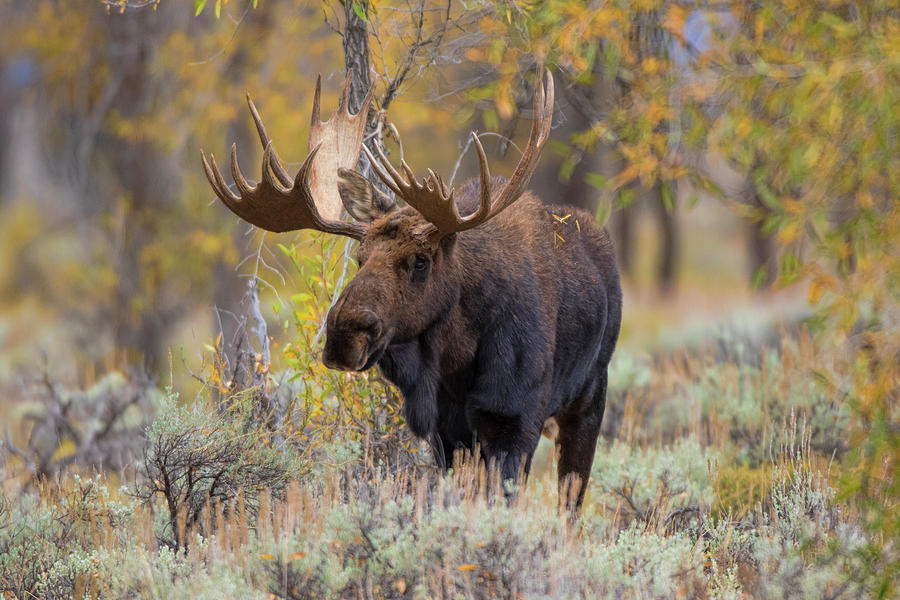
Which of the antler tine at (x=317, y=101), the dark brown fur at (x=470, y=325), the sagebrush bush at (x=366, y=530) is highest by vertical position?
the antler tine at (x=317, y=101)

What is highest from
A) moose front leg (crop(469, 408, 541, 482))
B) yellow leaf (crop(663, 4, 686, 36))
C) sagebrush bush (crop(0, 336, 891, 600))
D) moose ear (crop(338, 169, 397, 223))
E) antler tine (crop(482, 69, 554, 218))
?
yellow leaf (crop(663, 4, 686, 36))

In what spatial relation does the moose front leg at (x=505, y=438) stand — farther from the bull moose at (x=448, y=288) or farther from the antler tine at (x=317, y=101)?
the antler tine at (x=317, y=101)

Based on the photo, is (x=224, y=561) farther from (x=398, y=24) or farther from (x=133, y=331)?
(x=133, y=331)

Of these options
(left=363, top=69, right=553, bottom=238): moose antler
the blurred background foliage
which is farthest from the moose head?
the blurred background foliage

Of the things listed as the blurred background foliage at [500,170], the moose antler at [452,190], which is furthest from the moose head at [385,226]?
the blurred background foliage at [500,170]

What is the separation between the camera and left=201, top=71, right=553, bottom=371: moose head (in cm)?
522

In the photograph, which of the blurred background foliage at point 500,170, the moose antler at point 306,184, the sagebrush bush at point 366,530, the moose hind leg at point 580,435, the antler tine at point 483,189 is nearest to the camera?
the blurred background foliage at point 500,170

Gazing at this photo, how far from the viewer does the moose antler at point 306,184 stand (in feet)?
18.6

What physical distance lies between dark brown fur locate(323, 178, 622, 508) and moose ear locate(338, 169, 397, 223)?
0.02 metres

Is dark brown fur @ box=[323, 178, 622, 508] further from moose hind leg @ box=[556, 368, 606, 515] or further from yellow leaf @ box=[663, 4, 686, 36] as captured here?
yellow leaf @ box=[663, 4, 686, 36]

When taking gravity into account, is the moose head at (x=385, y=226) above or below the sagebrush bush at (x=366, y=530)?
above

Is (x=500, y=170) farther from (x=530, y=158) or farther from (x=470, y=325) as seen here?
(x=530, y=158)

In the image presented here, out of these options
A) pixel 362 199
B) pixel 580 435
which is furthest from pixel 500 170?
pixel 362 199

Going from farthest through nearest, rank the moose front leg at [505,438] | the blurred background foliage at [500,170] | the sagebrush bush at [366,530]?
the moose front leg at [505,438], the sagebrush bush at [366,530], the blurred background foliage at [500,170]
